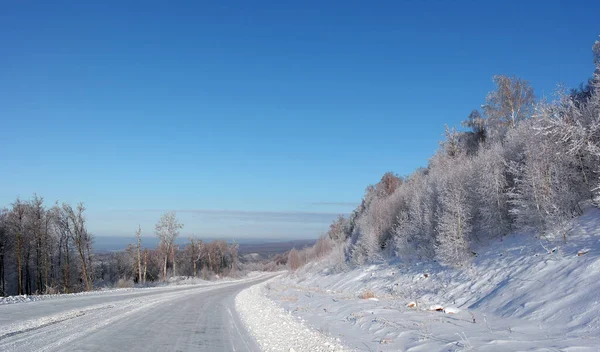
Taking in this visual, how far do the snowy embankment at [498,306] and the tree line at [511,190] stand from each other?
948mm

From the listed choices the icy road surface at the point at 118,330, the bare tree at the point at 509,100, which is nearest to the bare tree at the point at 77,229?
the icy road surface at the point at 118,330

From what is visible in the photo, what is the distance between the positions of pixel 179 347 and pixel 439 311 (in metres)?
8.45

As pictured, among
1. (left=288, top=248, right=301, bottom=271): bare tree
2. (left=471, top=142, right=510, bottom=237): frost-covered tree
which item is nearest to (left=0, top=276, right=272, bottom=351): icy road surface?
(left=471, top=142, right=510, bottom=237): frost-covered tree

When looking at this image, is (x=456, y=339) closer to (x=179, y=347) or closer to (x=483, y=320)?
(x=483, y=320)

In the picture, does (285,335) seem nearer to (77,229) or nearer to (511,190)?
(511,190)

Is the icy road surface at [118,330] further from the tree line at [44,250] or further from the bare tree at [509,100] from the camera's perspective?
the bare tree at [509,100]

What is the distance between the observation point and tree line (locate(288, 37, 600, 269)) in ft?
49.4

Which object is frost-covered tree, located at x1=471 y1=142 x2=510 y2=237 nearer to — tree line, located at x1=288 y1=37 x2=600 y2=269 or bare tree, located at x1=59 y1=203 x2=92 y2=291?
tree line, located at x1=288 y1=37 x2=600 y2=269

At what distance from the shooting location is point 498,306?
11633mm

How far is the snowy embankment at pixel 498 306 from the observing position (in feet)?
26.2

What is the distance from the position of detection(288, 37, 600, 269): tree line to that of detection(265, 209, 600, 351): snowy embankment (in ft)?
3.11

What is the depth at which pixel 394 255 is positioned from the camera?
97.9ft

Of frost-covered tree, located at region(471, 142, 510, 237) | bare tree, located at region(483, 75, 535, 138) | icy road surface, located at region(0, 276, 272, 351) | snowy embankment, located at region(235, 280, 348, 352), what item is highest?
bare tree, located at region(483, 75, 535, 138)

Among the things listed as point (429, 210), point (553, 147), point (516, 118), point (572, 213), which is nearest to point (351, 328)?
point (572, 213)
